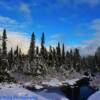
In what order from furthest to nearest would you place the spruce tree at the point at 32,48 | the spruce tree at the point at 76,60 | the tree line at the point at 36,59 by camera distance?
the spruce tree at the point at 76,60
the spruce tree at the point at 32,48
the tree line at the point at 36,59

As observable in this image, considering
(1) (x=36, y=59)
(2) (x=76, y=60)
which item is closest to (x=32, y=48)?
(1) (x=36, y=59)

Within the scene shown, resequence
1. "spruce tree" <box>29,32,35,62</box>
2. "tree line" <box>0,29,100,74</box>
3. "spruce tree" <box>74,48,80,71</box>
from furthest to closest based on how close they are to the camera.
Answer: "spruce tree" <box>74,48,80,71</box> < "spruce tree" <box>29,32,35,62</box> < "tree line" <box>0,29,100,74</box>

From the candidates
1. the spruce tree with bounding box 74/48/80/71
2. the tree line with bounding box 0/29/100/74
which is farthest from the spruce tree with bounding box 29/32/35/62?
the spruce tree with bounding box 74/48/80/71

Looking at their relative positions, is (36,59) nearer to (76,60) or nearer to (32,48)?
(32,48)

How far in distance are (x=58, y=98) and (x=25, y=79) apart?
39.7m

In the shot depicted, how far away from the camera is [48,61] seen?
98875 millimetres

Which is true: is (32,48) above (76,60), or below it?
above

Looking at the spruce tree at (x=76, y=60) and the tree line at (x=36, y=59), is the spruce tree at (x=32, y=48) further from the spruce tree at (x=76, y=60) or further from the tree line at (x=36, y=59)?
the spruce tree at (x=76, y=60)

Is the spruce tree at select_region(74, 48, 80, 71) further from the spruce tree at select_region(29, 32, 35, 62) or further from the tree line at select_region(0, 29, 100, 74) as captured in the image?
the spruce tree at select_region(29, 32, 35, 62)

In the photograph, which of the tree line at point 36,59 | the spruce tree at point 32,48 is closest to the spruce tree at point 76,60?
the tree line at point 36,59

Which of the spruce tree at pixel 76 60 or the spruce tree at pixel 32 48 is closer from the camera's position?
the spruce tree at pixel 32 48

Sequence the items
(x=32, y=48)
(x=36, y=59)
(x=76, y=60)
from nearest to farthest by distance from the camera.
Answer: (x=36, y=59) < (x=32, y=48) < (x=76, y=60)

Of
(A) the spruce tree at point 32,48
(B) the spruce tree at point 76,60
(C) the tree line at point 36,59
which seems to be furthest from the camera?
(B) the spruce tree at point 76,60

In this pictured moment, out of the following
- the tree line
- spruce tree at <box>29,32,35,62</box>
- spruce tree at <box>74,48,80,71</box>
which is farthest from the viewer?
spruce tree at <box>74,48,80,71</box>
